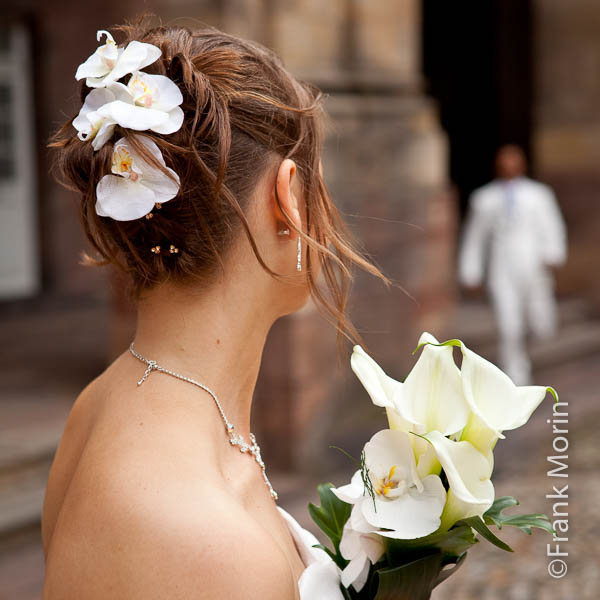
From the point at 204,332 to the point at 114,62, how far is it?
1.33ft

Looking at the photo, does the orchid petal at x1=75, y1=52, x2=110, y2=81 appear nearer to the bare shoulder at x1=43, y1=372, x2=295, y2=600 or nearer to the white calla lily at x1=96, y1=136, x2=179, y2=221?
the white calla lily at x1=96, y1=136, x2=179, y2=221

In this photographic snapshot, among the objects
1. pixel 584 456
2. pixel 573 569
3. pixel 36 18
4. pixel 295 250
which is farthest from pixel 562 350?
pixel 295 250

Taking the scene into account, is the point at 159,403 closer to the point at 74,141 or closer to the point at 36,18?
the point at 74,141

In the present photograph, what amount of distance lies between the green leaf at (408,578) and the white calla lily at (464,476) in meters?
0.08

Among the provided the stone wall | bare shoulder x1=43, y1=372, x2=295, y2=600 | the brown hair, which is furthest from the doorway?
bare shoulder x1=43, y1=372, x2=295, y2=600

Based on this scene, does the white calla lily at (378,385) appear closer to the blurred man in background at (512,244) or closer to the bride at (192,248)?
the bride at (192,248)

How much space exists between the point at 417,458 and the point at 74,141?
0.68 metres

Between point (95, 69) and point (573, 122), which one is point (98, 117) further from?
point (573, 122)

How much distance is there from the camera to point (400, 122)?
7.20 m

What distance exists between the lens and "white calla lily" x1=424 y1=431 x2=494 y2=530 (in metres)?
1.20

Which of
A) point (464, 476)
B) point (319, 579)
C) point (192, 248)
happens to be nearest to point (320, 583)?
point (319, 579)

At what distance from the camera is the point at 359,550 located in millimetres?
1304

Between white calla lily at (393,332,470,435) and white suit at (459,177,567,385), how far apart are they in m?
7.07

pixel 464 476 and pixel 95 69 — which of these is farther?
pixel 95 69
